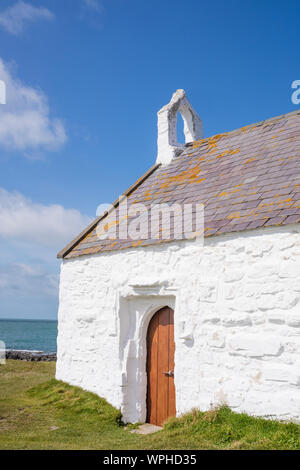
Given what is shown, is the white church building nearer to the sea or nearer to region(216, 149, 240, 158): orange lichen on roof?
region(216, 149, 240, 158): orange lichen on roof

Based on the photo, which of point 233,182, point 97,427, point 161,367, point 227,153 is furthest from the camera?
point 227,153

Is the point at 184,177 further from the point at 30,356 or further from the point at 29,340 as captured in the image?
the point at 29,340

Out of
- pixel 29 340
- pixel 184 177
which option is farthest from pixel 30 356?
pixel 29 340

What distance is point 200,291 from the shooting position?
6.34 m

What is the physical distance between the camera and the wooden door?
Answer: 7023 mm

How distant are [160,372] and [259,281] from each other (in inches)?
109

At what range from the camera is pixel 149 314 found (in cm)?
748

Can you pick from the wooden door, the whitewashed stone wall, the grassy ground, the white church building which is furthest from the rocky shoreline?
the wooden door

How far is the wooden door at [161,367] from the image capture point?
7023mm

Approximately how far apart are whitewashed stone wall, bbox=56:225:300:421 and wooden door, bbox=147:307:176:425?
139 mm

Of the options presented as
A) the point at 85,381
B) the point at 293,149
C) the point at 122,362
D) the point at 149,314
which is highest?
the point at 293,149

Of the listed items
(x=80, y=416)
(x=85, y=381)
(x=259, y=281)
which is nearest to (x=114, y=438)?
(x=80, y=416)

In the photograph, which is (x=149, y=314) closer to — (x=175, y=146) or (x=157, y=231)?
(x=157, y=231)

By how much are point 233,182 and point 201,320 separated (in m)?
2.74
